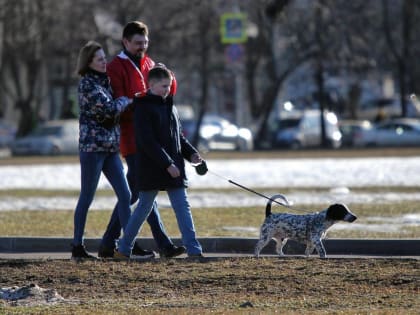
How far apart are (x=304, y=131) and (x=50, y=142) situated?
1300cm

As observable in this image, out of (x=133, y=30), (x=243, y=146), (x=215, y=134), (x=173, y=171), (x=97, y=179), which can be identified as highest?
(x=133, y=30)

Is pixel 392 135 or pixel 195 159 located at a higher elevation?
pixel 195 159

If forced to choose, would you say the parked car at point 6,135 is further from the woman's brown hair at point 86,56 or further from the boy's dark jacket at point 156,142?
the boy's dark jacket at point 156,142

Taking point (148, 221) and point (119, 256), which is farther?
point (148, 221)

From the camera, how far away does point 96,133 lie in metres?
10.8

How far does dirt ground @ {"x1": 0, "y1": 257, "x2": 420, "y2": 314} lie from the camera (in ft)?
26.7

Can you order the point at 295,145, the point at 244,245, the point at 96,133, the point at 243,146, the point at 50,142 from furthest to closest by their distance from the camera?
the point at 295,145 → the point at 243,146 → the point at 50,142 → the point at 244,245 → the point at 96,133

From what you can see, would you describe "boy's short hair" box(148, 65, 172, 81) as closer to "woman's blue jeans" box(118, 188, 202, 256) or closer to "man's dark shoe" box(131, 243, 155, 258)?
"woman's blue jeans" box(118, 188, 202, 256)

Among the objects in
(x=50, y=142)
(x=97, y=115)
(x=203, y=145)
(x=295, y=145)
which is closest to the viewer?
(x=97, y=115)

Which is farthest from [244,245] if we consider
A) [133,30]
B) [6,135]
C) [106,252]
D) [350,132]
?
[6,135]

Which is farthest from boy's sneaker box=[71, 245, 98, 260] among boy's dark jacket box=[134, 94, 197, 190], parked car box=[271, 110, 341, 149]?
parked car box=[271, 110, 341, 149]

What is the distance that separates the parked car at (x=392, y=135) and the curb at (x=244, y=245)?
1635 inches

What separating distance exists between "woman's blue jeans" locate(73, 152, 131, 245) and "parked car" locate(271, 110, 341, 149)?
43.1 meters

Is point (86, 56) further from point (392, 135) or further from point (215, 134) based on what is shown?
point (215, 134)
